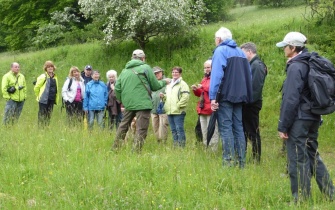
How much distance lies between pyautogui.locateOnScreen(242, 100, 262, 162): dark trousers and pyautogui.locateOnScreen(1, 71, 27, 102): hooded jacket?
253 inches

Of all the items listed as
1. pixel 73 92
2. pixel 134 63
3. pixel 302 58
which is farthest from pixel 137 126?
pixel 73 92

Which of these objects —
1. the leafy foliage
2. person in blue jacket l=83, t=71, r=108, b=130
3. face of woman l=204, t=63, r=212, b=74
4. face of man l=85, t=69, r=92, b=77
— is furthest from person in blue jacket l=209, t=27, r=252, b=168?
the leafy foliage

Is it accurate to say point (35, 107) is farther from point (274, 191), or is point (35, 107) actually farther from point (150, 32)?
point (274, 191)

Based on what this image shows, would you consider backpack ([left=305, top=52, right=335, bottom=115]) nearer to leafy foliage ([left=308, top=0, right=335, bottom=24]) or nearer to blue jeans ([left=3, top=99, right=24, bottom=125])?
blue jeans ([left=3, top=99, right=24, bottom=125])

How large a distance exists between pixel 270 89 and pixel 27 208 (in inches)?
371

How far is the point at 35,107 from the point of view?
16.9m

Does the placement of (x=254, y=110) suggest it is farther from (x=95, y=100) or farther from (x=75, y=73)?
(x=75, y=73)

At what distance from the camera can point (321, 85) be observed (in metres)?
5.07

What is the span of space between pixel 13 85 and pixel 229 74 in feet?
22.3

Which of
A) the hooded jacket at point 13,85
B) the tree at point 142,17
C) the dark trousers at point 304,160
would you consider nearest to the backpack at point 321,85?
the dark trousers at point 304,160

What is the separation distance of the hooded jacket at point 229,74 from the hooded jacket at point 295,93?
1363 millimetres

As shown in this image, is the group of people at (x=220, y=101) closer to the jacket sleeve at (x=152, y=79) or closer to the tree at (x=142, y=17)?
the jacket sleeve at (x=152, y=79)

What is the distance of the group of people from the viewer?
5195 mm

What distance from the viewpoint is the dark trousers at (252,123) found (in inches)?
293
